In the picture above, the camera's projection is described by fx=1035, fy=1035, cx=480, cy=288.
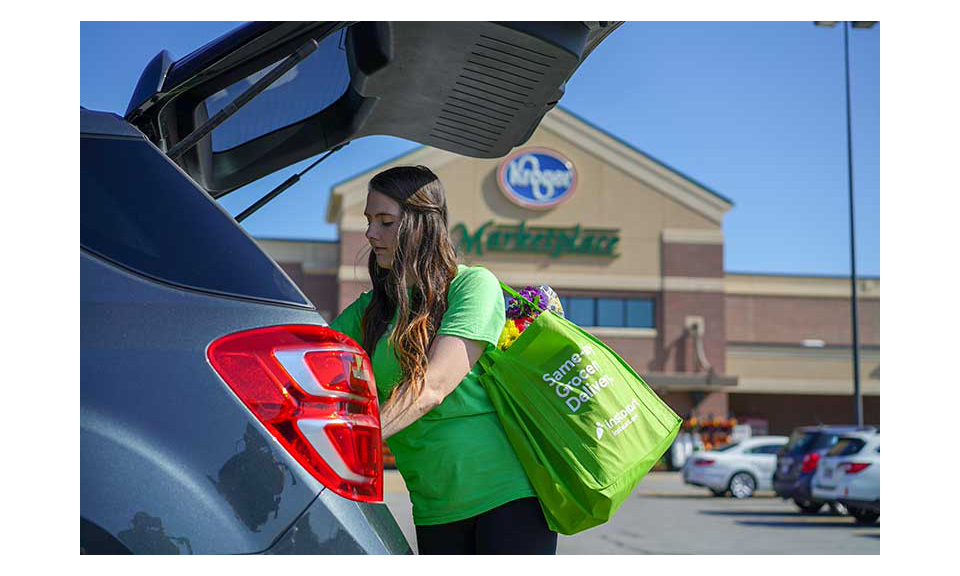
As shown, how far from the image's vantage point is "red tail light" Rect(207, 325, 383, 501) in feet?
5.81

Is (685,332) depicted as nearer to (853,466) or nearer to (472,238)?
(472,238)

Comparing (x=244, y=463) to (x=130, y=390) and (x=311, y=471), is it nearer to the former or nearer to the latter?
(x=311, y=471)

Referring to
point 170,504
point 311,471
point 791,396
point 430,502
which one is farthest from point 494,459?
point 791,396

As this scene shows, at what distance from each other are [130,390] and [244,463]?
23cm

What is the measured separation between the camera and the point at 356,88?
288 cm

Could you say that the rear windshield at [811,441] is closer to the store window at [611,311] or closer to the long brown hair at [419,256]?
the long brown hair at [419,256]

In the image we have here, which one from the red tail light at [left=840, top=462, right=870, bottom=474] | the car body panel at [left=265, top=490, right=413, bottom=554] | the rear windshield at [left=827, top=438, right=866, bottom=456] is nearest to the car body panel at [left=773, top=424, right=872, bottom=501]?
the rear windshield at [left=827, top=438, right=866, bottom=456]

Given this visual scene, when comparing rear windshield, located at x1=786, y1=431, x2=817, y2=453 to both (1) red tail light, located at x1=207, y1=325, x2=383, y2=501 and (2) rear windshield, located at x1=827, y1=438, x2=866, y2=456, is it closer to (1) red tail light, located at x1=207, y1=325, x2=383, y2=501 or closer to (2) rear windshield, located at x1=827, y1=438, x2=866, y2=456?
(2) rear windshield, located at x1=827, y1=438, x2=866, y2=456

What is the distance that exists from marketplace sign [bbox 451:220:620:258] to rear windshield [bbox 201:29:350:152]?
3753 centimetres

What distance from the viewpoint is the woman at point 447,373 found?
2463 millimetres

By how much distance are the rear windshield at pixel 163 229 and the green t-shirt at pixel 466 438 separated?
0.67 metres

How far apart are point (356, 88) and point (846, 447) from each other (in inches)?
533

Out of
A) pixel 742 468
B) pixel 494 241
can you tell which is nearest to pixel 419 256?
pixel 742 468

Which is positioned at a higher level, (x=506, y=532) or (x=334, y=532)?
(x=334, y=532)
